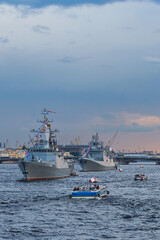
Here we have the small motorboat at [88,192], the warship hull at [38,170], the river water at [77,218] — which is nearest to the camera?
the river water at [77,218]

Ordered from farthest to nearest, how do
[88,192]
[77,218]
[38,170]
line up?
[38,170] < [88,192] < [77,218]

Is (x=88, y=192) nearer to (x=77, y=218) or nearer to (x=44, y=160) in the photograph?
(x=77, y=218)

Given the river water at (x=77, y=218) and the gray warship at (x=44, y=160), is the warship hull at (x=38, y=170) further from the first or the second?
the river water at (x=77, y=218)

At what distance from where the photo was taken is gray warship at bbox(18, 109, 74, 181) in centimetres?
12619

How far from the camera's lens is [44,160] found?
137875mm

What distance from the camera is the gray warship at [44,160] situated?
126m

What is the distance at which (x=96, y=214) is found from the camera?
2441 inches

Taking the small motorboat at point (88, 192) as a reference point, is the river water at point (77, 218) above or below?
below

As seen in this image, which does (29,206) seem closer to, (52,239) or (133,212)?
(133,212)

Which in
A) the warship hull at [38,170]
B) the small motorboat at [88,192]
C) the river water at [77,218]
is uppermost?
the warship hull at [38,170]

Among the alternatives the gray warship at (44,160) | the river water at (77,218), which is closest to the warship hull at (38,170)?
the gray warship at (44,160)

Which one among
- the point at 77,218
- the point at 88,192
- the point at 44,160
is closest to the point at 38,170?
the point at 44,160

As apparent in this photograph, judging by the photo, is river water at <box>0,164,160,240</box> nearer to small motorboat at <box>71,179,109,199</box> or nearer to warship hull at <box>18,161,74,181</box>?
small motorboat at <box>71,179,109,199</box>

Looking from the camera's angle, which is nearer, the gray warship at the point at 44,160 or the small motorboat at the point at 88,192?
the small motorboat at the point at 88,192
